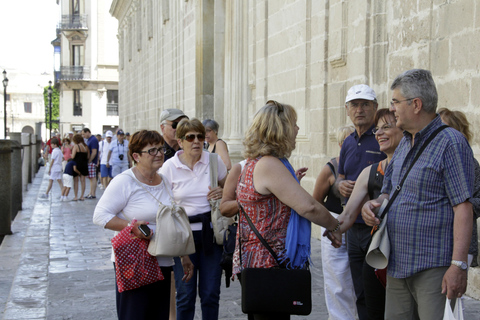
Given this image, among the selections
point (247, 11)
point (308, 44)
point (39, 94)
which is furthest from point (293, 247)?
point (39, 94)

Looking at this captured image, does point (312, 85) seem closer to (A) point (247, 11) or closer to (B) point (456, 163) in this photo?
(A) point (247, 11)

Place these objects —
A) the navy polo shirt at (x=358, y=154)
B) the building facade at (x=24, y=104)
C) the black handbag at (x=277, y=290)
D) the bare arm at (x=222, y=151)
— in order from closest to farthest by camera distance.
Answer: the black handbag at (x=277, y=290)
the navy polo shirt at (x=358, y=154)
the bare arm at (x=222, y=151)
the building facade at (x=24, y=104)

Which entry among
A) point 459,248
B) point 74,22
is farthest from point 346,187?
point 74,22

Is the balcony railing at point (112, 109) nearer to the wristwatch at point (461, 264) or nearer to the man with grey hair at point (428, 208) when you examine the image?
the man with grey hair at point (428, 208)

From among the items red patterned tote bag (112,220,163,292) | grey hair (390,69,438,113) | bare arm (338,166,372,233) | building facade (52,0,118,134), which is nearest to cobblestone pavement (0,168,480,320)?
bare arm (338,166,372,233)

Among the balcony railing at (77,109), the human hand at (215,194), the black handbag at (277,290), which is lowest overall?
the black handbag at (277,290)

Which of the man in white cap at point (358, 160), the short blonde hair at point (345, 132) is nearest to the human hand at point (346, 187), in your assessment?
the man in white cap at point (358, 160)

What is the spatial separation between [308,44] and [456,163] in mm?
6924

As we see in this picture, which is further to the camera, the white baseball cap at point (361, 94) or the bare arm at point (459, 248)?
the white baseball cap at point (361, 94)

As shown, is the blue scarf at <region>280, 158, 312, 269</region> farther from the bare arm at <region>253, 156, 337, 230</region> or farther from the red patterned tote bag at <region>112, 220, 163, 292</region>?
the red patterned tote bag at <region>112, 220, 163, 292</region>

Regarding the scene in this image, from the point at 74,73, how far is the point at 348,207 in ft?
192

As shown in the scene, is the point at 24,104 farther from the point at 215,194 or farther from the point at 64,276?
the point at 215,194

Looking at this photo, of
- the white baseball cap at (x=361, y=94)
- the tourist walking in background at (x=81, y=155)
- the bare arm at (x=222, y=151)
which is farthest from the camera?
the tourist walking in background at (x=81, y=155)

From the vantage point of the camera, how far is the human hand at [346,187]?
4348mm
